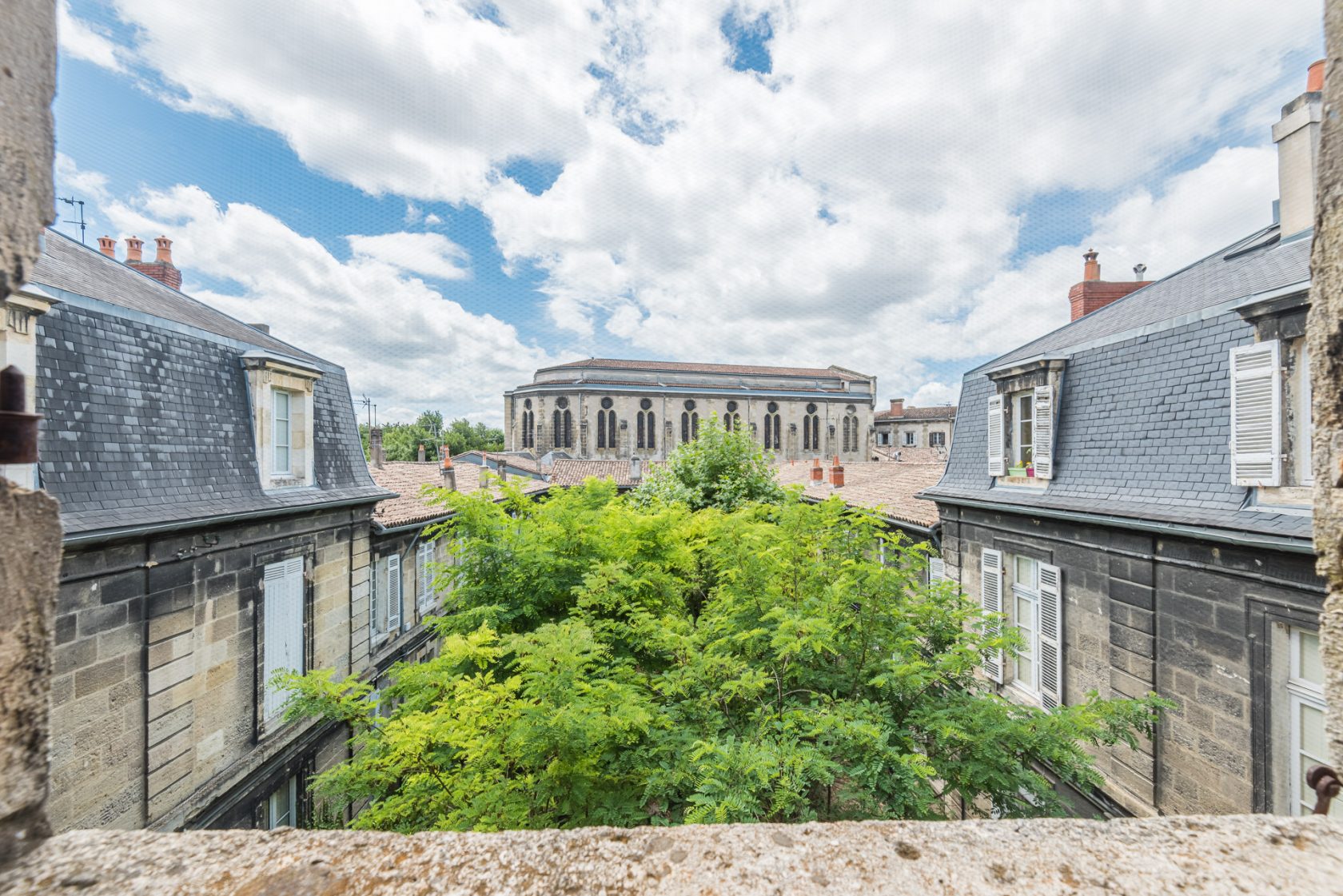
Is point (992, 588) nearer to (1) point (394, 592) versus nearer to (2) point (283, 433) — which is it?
(2) point (283, 433)

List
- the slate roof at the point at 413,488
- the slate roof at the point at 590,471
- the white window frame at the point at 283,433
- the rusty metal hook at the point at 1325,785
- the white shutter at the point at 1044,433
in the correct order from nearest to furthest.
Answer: the rusty metal hook at the point at 1325,785 < the white shutter at the point at 1044,433 < the white window frame at the point at 283,433 < the slate roof at the point at 413,488 < the slate roof at the point at 590,471

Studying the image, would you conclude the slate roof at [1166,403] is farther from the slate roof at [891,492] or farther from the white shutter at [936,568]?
the slate roof at [891,492]

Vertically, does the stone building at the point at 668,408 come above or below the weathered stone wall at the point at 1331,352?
above

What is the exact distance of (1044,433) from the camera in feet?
21.7

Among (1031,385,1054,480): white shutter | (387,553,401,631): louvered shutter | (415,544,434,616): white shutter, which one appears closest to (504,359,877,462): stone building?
(415,544,434,616): white shutter

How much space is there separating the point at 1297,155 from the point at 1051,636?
228 inches

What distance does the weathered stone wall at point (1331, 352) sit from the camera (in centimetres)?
117

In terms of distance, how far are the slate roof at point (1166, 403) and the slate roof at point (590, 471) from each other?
71.9ft

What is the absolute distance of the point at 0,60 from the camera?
111 centimetres

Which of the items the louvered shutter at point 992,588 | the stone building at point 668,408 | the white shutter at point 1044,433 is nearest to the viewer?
the white shutter at point 1044,433

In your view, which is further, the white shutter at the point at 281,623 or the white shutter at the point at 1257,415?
the white shutter at the point at 281,623

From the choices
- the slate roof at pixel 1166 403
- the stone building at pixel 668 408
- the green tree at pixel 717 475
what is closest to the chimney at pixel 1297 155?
the slate roof at pixel 1166 403

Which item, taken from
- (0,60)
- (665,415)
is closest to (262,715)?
(0,60)

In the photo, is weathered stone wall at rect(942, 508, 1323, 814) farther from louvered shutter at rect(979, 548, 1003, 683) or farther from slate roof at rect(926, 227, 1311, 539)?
louvered shutter at rect(979, 548, 1003, 683)
